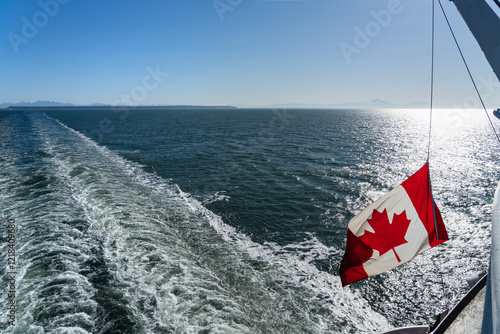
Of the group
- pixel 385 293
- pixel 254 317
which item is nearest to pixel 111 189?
pixel 254 317

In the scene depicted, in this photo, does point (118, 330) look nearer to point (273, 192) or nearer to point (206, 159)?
point (273, 192)

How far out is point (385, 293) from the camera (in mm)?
10102

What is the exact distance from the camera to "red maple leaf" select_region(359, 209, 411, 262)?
630 centimetres

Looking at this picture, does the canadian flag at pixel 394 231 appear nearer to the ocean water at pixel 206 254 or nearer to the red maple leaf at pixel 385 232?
the red maple leaf at pixel 385 232

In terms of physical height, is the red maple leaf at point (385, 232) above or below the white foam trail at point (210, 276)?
above

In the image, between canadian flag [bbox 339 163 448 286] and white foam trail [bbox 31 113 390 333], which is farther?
white foam trail [bbox 31 113 390 333]

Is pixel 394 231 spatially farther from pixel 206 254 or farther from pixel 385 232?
pixel 206 254

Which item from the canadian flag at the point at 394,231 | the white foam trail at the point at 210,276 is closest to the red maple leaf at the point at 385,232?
the canadian flag at the point at 394,231

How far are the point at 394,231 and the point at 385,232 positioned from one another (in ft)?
0.72

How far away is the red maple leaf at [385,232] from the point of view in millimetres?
Answer: 6297

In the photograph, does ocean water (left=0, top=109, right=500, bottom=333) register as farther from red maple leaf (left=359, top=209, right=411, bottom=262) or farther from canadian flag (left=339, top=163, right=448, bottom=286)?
red maple leaf (left=359, top=209, right=411, bottom=262)

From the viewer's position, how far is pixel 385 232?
6.41 metres

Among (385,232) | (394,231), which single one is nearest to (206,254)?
(385,232)

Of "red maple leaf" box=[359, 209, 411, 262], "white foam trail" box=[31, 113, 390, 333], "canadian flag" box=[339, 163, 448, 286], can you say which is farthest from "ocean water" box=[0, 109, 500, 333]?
"red maple leaf" box=[359, 209, 411, 262]
